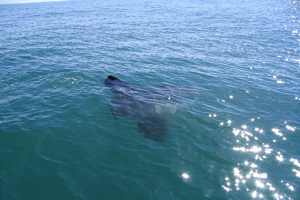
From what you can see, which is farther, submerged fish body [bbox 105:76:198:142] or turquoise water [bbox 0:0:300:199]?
submerged fish body [bbox 105:76:198:142]

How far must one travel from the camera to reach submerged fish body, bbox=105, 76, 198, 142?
12586 mm

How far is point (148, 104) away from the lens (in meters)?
15.0

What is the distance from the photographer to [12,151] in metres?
10.6

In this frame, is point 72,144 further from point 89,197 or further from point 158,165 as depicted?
point 158,165

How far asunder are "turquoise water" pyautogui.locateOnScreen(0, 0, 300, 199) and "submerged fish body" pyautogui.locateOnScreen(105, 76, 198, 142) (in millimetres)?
573

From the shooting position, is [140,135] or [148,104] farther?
[148,104]

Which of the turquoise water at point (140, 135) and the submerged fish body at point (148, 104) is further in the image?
the submerged fish body at point (148, 104)

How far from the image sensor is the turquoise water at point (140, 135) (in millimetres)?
8891

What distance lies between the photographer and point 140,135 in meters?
11.9

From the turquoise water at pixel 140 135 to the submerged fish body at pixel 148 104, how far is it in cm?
57

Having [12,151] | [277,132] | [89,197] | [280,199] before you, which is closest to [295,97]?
[277,132]

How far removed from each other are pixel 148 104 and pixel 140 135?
365 centimetres

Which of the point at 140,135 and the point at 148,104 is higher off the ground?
the point at 148,104

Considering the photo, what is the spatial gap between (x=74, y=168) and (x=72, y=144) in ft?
6.20
